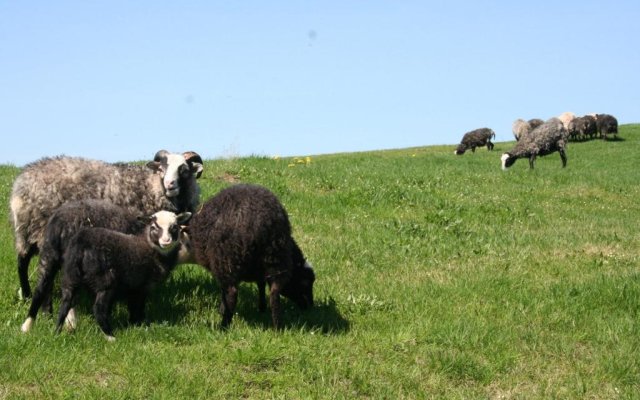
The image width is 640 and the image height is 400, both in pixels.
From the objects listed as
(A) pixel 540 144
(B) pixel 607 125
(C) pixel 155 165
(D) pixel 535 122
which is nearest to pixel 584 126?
(B) pixel 607 125

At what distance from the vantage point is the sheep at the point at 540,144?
29.1 m

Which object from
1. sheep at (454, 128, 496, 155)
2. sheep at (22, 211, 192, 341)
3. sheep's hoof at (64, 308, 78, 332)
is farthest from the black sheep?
sheep's hoof at (64, 308, 78, 332)

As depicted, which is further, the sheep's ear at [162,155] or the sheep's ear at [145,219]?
the sheep's ear at [162,155]

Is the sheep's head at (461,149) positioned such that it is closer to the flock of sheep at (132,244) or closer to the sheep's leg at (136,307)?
the flock of sheep at (132,244)

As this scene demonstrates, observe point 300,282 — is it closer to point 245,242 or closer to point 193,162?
point 245,242

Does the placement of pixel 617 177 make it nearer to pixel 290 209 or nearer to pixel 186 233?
pixel 290 209

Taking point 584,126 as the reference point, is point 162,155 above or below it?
below

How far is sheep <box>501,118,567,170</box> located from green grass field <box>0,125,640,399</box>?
14594mm

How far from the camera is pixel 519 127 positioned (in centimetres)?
5472

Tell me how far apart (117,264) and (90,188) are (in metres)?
1.98

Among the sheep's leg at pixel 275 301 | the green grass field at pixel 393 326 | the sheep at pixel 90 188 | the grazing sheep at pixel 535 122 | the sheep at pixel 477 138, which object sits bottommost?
the green grass field at pixel 393 326

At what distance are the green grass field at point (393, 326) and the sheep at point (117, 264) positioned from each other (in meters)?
0.31

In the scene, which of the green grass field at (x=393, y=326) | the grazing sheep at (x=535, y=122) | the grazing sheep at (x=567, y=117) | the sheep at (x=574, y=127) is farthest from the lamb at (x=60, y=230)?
the grazing sheep at (x=567, y=117)

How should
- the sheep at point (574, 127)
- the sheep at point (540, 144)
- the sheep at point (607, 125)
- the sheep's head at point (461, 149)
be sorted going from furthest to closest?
the sheep at point (574, 127), the sheep at point (607, 125), the sheep's head at point (461, 149), the sheep at point (540, 144)
